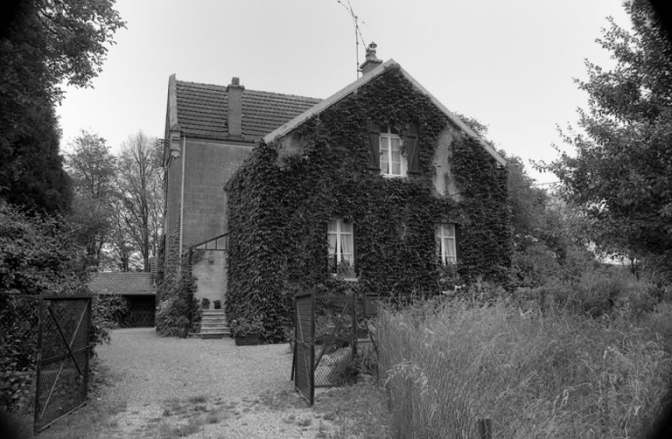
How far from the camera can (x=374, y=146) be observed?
16.9 meters

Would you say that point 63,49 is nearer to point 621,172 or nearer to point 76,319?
point 76,319

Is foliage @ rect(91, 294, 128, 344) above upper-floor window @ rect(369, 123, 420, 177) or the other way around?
the other way around

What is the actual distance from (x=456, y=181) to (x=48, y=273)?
42.7 feet

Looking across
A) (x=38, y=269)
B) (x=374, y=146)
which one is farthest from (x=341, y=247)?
(x=38, y=269)

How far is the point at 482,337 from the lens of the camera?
220 inches

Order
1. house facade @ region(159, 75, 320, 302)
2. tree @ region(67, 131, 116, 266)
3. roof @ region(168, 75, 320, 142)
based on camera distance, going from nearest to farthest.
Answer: house facade @ region(159, 75, 320, 302), roof @ region(168, 75, 320, 142), tree @ region(67, 131, 116, 266)

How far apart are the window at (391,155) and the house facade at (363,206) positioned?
4 centimetres

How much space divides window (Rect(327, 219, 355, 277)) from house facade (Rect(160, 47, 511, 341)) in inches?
1.2

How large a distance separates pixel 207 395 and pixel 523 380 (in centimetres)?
539

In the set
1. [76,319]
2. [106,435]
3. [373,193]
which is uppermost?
[373,193]

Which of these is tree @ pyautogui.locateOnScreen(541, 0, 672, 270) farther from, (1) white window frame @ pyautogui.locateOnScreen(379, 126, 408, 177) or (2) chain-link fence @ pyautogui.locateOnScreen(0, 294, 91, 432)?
(1) white window frame @ pyautogui.locateOnScreen(379, 126, 408, 177)

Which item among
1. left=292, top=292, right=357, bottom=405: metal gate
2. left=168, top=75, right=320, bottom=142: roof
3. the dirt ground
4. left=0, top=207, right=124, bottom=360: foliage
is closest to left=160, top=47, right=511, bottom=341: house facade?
the dirt ground

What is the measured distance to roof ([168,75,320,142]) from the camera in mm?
22031

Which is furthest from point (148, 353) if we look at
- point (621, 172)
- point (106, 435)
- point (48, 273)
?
point (621, 172)
